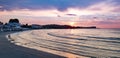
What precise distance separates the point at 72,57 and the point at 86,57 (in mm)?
1203

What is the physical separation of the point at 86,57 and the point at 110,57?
1870 millimetres

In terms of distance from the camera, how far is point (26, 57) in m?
17.1

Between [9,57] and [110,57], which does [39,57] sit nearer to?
[9,57]

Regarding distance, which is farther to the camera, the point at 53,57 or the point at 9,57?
the point at 53,57

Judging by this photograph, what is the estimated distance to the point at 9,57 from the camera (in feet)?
55.0

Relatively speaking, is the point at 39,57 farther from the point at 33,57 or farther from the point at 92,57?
the point at 92,57

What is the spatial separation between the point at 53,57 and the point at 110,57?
4.52 meters

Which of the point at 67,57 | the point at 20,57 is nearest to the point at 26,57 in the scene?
the point at 20,57

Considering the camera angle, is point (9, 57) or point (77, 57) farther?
point (77, 57)

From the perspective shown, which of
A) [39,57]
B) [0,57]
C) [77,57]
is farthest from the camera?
[77,57]

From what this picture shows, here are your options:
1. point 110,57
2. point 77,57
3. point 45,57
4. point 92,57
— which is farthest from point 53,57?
point 110,57

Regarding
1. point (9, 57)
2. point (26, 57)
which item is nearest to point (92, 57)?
point (26, 57)

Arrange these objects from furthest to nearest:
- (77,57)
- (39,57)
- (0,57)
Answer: (77,57) < (39,57) < (0,57)

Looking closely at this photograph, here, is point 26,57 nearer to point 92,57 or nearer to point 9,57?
point 9,57
